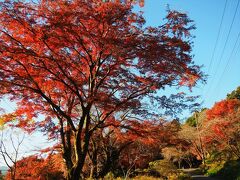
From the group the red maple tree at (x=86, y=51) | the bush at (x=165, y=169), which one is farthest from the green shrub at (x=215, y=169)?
the red maple tree at (x=86, y=51)

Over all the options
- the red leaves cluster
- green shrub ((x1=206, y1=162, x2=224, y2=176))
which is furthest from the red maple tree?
green shrub ((x1=206, y1=162, x2=224, y2=176))

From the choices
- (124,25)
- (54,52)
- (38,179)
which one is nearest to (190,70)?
(124,25)

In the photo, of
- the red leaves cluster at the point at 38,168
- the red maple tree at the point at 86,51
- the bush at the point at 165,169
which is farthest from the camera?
the bush at the point at 165,169

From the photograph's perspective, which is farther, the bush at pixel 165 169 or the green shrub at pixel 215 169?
the green shrub at pixel 215 169

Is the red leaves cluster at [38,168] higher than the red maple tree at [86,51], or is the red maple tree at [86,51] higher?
the red maple tree at [86,51]

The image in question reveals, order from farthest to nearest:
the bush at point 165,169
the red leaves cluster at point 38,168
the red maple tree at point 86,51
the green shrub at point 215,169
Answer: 1. the green shrub at point 215,169
2. the bush at point 165,169
3. the red leaves cluster at point 38,168
4. the red maple tree at point 86,51

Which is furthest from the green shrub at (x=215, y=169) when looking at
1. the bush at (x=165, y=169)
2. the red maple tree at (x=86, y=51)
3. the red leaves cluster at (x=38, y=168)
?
the red maple tree at (x=86, y=51)

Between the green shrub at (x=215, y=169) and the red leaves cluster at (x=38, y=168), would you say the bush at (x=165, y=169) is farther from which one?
the red leaves cluster at (x=38, y=168)

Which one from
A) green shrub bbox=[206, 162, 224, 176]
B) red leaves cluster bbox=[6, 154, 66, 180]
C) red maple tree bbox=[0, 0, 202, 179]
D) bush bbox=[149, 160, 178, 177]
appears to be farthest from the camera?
green shrub bbox=[206, 162, 224, 176]

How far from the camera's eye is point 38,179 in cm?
2142

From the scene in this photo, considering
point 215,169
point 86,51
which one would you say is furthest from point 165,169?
point 86,51

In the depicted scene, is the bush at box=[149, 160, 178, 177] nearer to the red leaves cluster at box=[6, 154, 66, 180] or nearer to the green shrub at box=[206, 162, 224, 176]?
the green shrub at box=[206, 162, 224, 176]

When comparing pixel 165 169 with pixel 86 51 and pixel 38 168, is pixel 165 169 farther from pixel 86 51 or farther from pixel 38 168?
pixel 86 51

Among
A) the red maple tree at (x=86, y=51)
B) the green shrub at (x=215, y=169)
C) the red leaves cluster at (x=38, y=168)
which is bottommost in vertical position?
the green shrub at (x=215, y=169)
